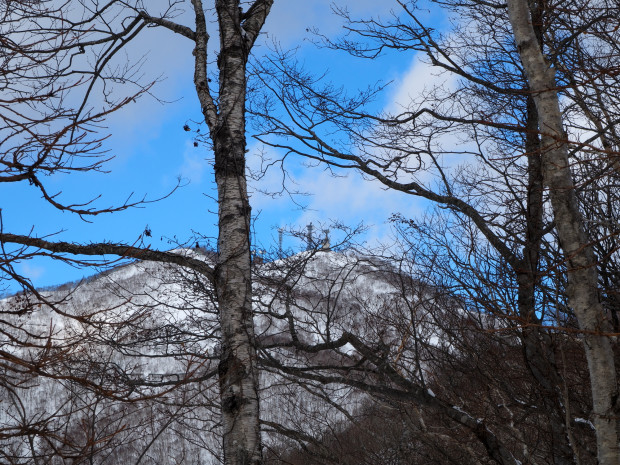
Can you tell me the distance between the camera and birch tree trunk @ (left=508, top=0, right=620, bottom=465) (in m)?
→ 3.40

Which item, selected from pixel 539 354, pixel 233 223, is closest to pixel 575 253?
pixel 233 223

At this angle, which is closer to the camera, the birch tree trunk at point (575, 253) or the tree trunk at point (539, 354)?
the birch tree trunk at point (575, 253)

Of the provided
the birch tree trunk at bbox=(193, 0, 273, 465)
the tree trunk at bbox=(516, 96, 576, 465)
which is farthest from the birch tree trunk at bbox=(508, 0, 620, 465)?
the birch tree trunk at bbox=(193, 0, 273, 465)

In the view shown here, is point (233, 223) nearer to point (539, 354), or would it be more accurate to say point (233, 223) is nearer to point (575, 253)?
point (575, 253)

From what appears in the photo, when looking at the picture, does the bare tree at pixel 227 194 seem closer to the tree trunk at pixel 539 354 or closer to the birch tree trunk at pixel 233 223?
the birch tree trunk at pixel 233 223

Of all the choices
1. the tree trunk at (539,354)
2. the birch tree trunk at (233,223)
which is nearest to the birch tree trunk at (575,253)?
the tree trunk at (539,354)

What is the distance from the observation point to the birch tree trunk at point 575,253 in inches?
134

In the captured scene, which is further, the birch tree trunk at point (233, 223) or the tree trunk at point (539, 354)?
the tree trunk at point (539, 354)

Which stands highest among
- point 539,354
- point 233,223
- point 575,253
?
point 233,223

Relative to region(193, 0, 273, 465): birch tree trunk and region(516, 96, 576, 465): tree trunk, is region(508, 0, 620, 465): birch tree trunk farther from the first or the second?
region(193, 0, 273, 465): birch tree trunk

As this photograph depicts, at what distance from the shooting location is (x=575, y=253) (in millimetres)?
3160

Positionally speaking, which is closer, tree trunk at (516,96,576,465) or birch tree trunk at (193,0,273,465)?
birch tree trunk at (193,0,273,465)

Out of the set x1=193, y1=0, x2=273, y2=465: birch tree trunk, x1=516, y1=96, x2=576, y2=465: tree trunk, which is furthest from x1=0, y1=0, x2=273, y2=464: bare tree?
x1=516, y1=96, x2=576, y2=465: tree trunk

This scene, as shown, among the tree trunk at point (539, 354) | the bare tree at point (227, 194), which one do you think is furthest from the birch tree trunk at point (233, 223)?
the tree trunk at point (539, 354)
